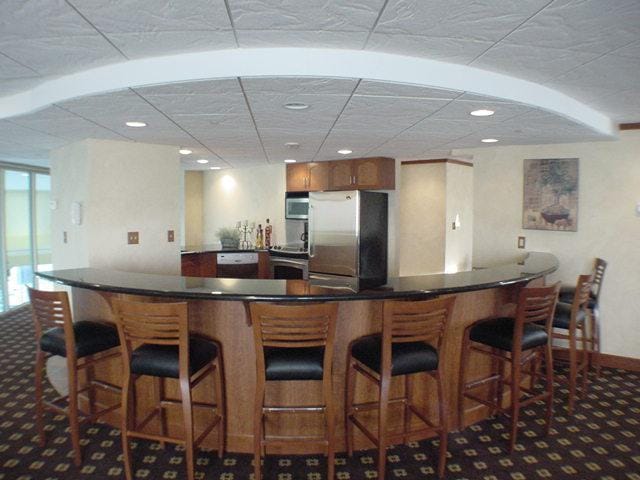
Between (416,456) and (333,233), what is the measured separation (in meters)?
2.08

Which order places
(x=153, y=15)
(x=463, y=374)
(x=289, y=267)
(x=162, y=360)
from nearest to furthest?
(x=153, y=15), (x=162, y=360), (x=463, y=374), (x=289, y=267)

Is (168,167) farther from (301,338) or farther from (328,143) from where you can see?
(301,338)

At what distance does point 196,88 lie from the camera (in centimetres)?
229

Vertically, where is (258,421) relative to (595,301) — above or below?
below

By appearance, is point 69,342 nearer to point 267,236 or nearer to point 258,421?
point 258,421

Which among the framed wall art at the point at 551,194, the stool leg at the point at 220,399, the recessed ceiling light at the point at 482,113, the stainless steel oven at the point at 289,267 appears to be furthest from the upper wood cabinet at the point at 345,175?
the stool leg at the point at 220,399

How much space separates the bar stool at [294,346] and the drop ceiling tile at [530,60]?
1557 mm

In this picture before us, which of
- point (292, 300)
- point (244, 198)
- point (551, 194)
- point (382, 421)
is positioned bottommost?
point (382, 421)

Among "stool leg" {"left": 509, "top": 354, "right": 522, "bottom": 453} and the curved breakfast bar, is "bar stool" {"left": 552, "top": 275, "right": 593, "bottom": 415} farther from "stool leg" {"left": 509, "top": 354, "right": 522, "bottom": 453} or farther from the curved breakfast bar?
"stool leg" {"left": 509, "top": 354, "right": 522, "bottom": 453}

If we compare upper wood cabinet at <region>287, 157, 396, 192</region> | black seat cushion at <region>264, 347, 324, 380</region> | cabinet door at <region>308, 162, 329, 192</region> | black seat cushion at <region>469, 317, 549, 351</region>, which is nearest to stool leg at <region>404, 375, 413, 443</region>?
black seat cushion at <region>469, 317, 549, 351</region>

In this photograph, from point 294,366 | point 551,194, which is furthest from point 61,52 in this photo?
point 551,194

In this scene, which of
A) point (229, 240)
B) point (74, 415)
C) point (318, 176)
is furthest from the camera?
point (229, 240)

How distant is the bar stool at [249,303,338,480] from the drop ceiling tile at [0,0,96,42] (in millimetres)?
1484

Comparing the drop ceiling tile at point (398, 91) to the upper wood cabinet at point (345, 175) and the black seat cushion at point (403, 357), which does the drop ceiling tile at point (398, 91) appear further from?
the upper wood cabinet at point (345, 175)
